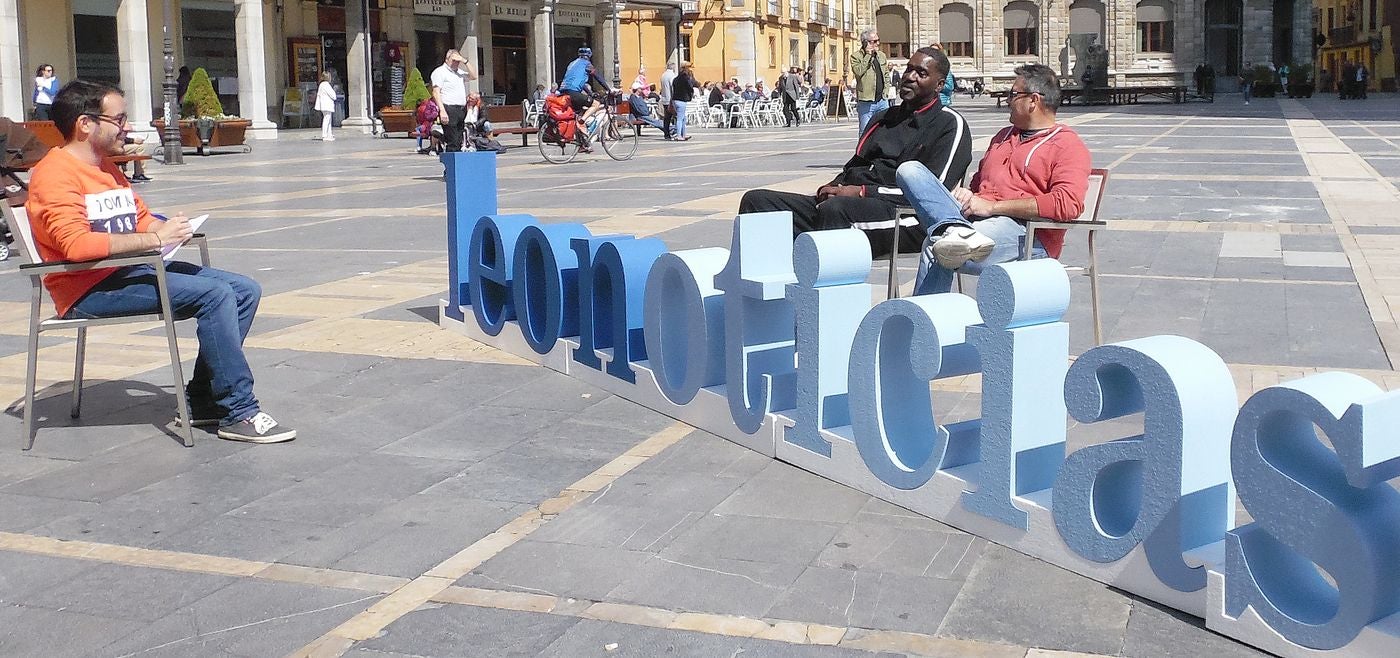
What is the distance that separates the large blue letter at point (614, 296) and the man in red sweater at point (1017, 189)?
1.05 metres

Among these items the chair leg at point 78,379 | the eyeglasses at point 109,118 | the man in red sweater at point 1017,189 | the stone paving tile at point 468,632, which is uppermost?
the eyeglasses at point 109,118

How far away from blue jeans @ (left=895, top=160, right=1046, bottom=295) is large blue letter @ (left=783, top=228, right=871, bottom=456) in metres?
1.13

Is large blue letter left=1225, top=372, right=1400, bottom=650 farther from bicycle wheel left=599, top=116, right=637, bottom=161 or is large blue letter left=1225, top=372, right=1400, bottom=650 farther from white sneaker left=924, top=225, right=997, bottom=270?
bicycle wheel left=599, top=116, right=637, bottom=161

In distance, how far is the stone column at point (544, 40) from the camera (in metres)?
40.8

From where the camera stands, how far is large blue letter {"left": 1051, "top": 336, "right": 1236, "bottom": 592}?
3373 millimetres

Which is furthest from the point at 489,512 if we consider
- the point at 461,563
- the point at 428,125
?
the point at 428,125

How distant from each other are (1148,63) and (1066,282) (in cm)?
6844

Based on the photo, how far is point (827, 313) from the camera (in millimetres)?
4500

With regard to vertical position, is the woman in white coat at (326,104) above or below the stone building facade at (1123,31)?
below

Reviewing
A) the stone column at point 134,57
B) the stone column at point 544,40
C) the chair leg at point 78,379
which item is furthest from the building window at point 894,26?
the chair leg at point 78,379

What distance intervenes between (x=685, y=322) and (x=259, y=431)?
1.55m

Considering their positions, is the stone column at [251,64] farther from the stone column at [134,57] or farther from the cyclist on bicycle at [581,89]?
the cyclist on bicycle at [581,89]

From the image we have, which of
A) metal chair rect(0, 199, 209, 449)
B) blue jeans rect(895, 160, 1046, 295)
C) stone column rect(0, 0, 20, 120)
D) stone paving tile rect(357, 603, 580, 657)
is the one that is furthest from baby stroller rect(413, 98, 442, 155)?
stone paving tile rect(357, 603, 580, 657)

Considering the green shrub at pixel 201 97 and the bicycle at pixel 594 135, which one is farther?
the green shrub at pixel 201 97
